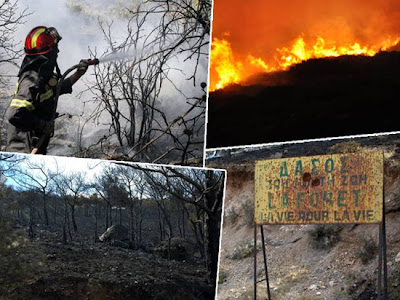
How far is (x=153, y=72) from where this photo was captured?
31.1ft

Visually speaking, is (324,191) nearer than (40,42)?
Yes

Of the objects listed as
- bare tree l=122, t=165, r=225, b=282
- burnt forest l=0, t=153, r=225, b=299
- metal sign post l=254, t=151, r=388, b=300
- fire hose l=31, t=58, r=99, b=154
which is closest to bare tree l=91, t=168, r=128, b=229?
burnt forest l=0, t=153, r=225, b=299

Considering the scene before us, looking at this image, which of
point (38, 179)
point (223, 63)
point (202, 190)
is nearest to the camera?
point (38, 179)

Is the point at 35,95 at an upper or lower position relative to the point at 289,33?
lower

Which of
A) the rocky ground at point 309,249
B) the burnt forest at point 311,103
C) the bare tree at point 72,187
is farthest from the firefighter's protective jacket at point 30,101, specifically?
the rocky ground at point 309,249

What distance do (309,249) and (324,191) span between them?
250cm

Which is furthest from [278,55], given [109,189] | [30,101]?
[109,189]

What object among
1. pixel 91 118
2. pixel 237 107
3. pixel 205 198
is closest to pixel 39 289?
pixel 205 198

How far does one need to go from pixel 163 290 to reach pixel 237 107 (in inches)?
139

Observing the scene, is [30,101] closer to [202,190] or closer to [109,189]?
[109,189]

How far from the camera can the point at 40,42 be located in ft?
29.7

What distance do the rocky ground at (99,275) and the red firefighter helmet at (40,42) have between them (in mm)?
3210

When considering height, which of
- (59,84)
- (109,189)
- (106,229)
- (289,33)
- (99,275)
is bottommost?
(99,275)

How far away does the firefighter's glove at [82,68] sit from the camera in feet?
30.0
